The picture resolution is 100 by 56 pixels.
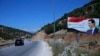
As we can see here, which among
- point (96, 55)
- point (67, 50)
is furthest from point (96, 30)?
point (96, 55)

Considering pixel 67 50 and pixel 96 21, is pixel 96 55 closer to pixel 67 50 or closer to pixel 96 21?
pixel 67 50

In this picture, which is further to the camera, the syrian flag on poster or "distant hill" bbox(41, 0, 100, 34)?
"distant hill" bbox(41, 0, 100, 34)

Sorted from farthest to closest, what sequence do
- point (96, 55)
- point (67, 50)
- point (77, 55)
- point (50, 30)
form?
point (50, 30), point (67, 50), point (77, 55), point (96, 55)

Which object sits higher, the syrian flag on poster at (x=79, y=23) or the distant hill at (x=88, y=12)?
A: the distant hill at (x=88, y=12)

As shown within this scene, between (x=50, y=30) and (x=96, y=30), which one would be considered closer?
(x=96, y=30)

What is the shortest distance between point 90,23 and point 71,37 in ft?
74.2

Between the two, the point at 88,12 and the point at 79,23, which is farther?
the point at 88,12

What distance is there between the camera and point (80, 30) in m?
38.2

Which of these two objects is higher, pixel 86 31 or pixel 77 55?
pixel 86 31

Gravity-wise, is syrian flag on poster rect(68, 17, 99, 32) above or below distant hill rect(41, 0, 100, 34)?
below

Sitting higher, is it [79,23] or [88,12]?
[88,12]

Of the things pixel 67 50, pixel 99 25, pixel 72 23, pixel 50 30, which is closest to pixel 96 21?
pixel 99 25

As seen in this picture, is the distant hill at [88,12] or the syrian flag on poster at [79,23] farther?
the distant hill at [88,12]

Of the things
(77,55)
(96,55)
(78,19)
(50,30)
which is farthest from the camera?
(50,30)
